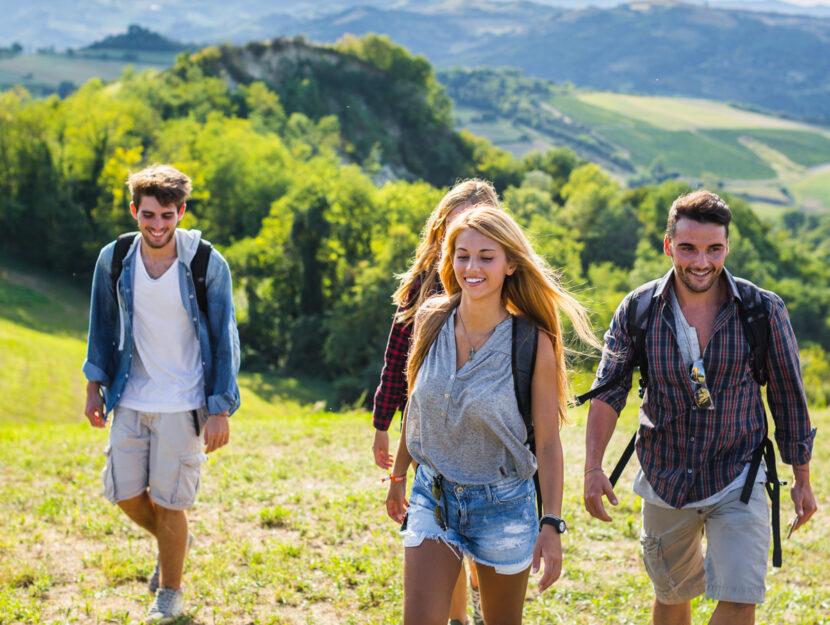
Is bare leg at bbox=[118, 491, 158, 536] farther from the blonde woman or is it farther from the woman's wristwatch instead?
the woman's wristwatch

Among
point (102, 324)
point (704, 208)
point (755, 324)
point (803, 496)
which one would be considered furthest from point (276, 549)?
point (704, 208)

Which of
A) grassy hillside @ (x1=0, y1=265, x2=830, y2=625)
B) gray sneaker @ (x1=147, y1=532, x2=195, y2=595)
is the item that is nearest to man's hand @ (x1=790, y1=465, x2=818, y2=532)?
grassy hillside @ (x1=0, y1=265, x2=830, y2=625)

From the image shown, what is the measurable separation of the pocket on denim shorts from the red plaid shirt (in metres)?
1.08

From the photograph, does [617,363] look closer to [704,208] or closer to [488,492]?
[704,208]

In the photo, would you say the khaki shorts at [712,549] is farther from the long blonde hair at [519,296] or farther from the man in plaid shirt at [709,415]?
the long blonde hair at [519,296]

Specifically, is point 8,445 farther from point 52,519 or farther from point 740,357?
point 740,357

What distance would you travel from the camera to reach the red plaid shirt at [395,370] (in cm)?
475

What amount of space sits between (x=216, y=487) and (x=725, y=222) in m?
5.55

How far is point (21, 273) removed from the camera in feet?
172

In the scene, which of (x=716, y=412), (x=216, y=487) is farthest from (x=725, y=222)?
(x=216, y=487)

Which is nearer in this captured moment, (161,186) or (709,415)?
(709,415)

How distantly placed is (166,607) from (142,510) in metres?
0.63

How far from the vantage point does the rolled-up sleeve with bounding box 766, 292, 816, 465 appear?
408cm

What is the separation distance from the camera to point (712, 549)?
13.6 ft
